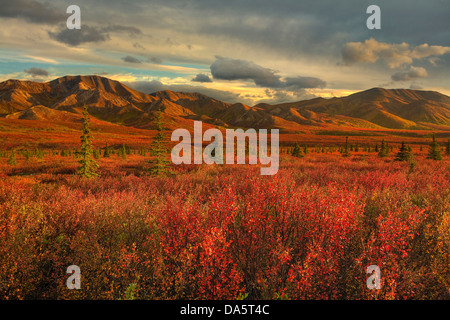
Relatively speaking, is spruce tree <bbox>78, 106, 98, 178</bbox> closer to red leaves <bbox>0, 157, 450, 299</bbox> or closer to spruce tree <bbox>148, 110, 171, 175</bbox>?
spruce tree <bbox>148, 110, 171, 175</bbox>

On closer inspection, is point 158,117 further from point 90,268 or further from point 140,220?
point 90,268

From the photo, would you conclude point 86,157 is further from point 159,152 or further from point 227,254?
point 227,254

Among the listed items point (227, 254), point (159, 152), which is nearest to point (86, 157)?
point (159, 152)

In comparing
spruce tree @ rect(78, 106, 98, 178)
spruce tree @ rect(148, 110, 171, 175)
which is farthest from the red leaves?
spruce tree @ rect(78, 106, 98, 178)

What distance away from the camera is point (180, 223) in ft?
13.9

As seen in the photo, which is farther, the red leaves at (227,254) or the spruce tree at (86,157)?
the spruce tree at (86,157)

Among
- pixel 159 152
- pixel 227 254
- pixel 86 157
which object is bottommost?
pixel 227 254

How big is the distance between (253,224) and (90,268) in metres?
2.70

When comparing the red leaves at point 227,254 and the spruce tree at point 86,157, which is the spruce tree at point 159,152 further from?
the red leaves at point 227,254

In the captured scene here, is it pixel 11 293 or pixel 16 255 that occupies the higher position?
pixel 16 255

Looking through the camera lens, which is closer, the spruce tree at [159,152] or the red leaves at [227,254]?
the red leaves at [227,254]

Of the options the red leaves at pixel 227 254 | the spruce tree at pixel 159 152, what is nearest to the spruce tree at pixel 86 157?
the spruce tree at pixel 159 152

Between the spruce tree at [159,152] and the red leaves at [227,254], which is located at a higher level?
the spruce tree at [159,152]
